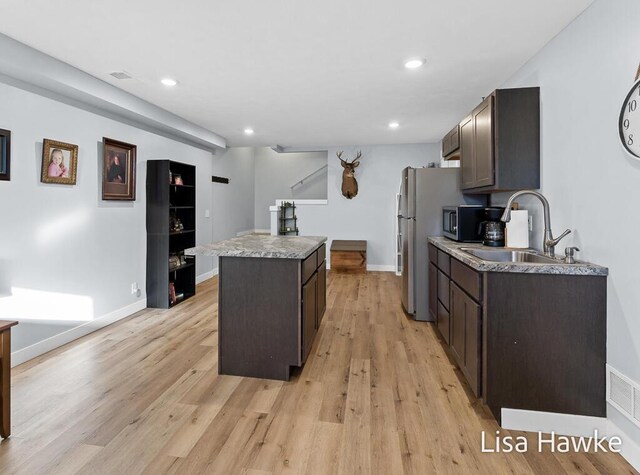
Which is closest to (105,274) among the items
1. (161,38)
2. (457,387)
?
(161,38)

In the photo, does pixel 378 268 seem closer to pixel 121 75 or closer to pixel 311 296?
pixel 311 296

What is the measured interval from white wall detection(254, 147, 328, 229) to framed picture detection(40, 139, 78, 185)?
21.0ft

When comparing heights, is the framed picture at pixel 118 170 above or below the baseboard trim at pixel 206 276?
above

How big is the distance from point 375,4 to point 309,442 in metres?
2.50

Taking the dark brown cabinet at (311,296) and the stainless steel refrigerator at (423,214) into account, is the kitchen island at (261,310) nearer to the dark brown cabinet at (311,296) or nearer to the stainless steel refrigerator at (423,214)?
the dark brown cabinet at (311,296)

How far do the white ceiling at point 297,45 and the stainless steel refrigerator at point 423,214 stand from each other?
87cm

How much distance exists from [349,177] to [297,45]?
423 centimetres

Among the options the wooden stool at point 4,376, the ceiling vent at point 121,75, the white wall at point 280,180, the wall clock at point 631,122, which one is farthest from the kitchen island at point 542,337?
the white wall at point 280,180

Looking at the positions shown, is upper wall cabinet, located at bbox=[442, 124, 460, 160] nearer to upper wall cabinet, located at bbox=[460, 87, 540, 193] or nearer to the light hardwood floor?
upper wall cabinet, located at bbox=[460, 87, 540, 193]

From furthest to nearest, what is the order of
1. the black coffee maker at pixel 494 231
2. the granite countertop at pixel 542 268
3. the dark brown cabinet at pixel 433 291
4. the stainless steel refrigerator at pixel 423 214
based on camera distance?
the stainless steel refrigerator at pixel 423 214
the dark brown cabinet at pixel 433 291
the black coffee maker at pixel 494 231
the granite countertop at pixel 542 268

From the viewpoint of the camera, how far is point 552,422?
1928mm

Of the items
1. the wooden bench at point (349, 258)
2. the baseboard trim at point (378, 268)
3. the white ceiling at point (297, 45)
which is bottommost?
the baseboard trim at point (378, 268)

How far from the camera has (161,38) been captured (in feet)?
8.05

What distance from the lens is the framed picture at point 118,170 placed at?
3.63 metres
